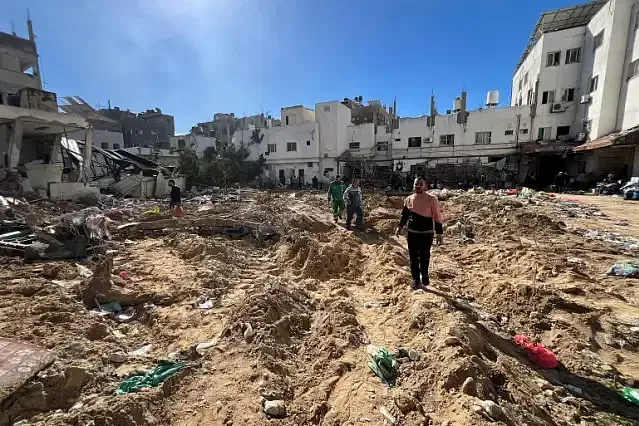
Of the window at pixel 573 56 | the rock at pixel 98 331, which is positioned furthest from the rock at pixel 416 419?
the window at pixel 573 56

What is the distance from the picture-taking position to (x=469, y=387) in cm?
228

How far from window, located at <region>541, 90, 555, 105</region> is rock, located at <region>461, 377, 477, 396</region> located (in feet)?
88.5

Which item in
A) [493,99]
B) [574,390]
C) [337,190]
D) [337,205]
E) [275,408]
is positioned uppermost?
[493,99]

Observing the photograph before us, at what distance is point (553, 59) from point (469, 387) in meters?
28.1

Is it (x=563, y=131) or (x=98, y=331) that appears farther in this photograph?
(x=563, y=131)

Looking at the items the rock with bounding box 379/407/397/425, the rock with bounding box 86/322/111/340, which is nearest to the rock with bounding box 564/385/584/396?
the rock with bounding box 379/407/397/425

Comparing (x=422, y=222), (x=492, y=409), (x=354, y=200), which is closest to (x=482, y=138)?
(x=354, y=200)

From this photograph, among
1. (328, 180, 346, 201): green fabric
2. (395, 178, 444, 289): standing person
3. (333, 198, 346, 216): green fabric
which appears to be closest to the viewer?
(395, 178, 444, 289): standing person

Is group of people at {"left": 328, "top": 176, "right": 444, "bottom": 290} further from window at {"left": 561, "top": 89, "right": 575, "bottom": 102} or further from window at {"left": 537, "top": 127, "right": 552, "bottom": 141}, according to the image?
window at {"left": 561, "top": 89, "right": 575, "bottom": 102}

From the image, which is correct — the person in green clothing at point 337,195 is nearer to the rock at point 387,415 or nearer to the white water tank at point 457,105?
the rock at point 387,415

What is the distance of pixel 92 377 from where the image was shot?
2629 millimetres

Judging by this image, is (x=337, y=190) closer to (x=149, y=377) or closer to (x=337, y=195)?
(x=337, y=195)

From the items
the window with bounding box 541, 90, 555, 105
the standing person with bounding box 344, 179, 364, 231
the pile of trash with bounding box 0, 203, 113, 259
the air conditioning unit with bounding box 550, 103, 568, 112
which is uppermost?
the window with bounding box 541, 90, 555, 105

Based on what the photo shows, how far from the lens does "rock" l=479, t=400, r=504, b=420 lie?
2.07 m
